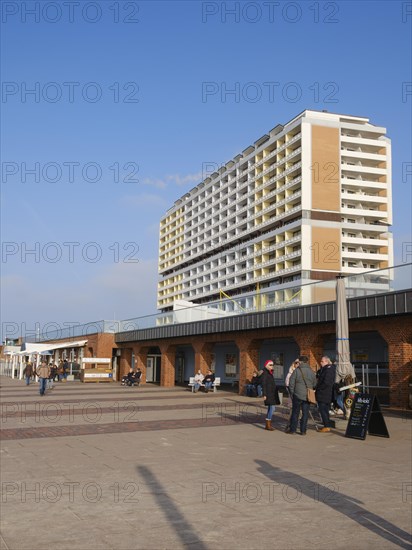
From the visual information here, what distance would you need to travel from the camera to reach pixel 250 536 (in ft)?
16.1

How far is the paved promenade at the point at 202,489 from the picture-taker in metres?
4.92

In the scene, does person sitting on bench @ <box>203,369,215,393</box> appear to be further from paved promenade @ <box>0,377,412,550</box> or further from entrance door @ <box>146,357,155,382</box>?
paved promenade @ <box>0,377,412,550</box>

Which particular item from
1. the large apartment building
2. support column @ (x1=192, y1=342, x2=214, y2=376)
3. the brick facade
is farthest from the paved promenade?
the large apartment building

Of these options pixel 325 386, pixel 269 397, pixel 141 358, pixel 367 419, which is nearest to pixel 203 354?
pixel 141 358

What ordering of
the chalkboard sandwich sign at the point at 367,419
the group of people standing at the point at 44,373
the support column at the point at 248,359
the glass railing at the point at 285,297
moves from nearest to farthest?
the chalkboard sandwich sign at the point at 367,419 < the glass railing at the point at 285,297 < the group of people standing at the point at 44,373 < the support column at the point at 248,359

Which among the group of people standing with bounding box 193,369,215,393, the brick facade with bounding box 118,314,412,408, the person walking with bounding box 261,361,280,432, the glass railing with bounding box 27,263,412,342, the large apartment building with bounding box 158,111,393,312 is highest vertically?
the large apartment building with bounding box 158,111,393,312

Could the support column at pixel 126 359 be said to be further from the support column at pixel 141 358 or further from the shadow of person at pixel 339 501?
the shadow of person at pixel 339 501

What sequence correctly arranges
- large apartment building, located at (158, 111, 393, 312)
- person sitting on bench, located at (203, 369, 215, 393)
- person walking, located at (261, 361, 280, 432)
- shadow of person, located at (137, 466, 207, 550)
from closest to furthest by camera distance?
shadow of person, located at (137, 466, 207, 550)
person walking, located at (261, 361, 280, 432)
person sitting on bench, located at (203, 369, 215, 393)
large apartment building, located at (158, 111, 393, 312)

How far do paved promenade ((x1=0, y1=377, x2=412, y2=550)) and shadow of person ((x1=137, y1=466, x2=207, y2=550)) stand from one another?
0.04ft

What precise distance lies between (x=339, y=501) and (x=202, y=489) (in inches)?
63.8

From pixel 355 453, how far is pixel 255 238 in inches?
3589

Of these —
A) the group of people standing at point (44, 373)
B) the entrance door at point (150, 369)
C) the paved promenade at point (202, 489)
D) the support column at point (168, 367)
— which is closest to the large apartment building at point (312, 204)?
the entrance door at point (150, 369)

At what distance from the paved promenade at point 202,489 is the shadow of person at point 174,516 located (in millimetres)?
12

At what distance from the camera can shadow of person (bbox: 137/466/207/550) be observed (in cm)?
473
